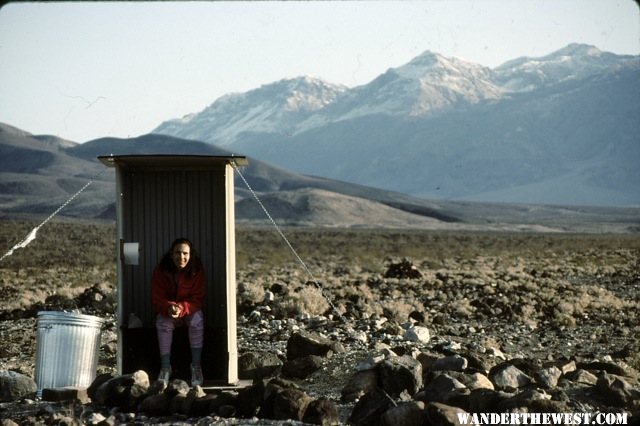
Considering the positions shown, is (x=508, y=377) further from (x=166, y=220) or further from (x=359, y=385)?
(x=166, y=220)

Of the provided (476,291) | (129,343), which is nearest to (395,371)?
(129,343)

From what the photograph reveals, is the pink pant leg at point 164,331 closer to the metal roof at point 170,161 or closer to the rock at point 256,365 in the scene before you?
the rock at point 256,365

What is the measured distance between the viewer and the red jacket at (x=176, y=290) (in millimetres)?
9810

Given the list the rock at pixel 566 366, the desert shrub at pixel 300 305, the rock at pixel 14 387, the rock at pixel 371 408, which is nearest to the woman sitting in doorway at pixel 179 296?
the rock at pixel 14 387

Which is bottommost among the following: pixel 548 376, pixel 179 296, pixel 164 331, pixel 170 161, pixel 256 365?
pixel 256 365

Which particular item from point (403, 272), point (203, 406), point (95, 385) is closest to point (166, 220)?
point (95, 385)

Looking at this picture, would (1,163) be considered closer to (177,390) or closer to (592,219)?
(592,219)

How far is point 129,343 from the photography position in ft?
35.1

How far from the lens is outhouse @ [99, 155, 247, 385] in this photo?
34.9 ft

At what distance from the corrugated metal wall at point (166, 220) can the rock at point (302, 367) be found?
3.61 feet

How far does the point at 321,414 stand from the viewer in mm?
7703

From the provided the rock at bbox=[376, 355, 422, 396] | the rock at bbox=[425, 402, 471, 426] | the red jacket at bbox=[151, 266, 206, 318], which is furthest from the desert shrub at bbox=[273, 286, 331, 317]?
the rock at bbox=[425, 402, 471, 426]

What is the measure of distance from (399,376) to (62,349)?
3.33 m

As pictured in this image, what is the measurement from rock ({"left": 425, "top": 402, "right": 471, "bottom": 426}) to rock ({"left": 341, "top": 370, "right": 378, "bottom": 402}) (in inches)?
66.5
